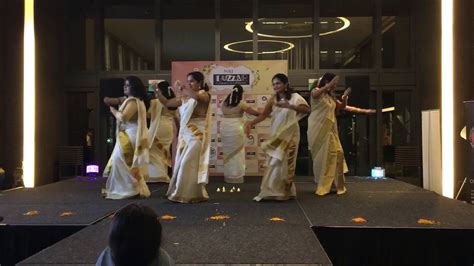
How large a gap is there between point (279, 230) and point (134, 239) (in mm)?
2129

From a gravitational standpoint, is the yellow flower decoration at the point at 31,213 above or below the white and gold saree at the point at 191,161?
below

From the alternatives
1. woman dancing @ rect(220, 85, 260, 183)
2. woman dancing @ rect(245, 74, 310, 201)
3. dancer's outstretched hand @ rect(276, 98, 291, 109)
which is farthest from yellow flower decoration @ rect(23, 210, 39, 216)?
woman dancing @ rect(220, 85, 260, 183)

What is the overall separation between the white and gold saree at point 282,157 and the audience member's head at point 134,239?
11.7ft

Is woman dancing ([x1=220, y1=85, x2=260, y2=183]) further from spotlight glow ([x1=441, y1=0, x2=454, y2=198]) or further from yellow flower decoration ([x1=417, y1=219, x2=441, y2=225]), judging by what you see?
yellow flower decoration ([x1=417, y1=219, x2=441, y2=225])

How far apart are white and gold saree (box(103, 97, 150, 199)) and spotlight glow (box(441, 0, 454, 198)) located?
183 inches

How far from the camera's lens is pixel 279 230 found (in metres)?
3.54

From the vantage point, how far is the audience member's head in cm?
154

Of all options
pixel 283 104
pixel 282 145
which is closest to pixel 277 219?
pixel 282 145

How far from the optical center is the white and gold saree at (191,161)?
16.5 ft

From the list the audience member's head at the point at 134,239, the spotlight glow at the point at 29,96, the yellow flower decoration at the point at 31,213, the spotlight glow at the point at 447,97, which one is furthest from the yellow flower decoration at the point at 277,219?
the spotlight glow at the point at 29,96

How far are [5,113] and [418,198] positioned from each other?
6362 millimetres

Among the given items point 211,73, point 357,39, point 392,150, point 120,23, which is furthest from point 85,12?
point 392,150

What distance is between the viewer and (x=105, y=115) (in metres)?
8.88

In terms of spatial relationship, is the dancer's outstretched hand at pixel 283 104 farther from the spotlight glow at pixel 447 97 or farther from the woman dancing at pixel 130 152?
the spotlight glow at pixel 447 97
